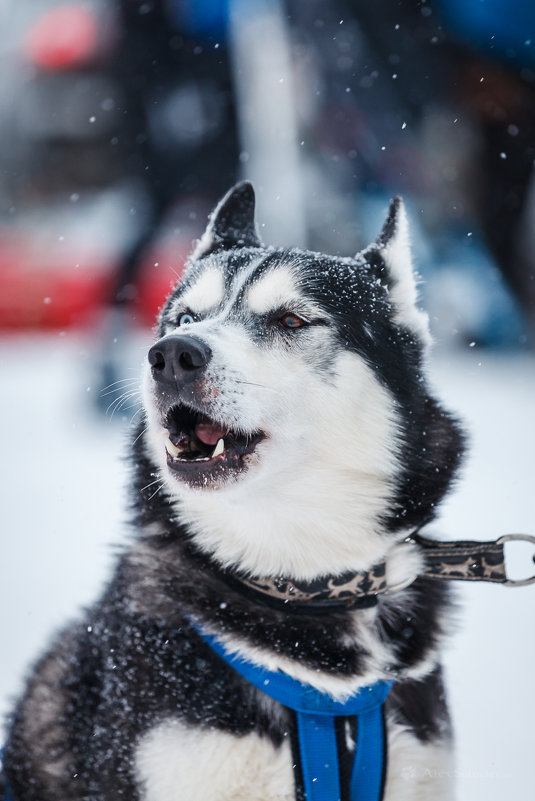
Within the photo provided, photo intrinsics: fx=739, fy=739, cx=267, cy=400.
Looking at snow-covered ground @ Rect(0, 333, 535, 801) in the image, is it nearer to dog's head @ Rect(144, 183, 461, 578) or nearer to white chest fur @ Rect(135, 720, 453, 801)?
dog's head @ Rect(144, 183, 461, 578)

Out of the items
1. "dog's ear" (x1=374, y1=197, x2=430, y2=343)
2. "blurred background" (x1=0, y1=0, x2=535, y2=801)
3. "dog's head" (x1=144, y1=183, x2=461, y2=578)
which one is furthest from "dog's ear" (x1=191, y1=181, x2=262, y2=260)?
"blurred background" (x1=0, y1=0, x2=535, y2=801)

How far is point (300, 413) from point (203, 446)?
0.23 meters

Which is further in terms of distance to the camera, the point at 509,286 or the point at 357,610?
the point at 509,286

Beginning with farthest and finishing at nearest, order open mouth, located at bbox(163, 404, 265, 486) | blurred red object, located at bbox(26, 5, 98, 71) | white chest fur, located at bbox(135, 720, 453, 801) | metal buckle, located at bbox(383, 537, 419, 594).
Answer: blurred red object, located at bbox(26, 5, 98, 71) → metal buckle, located at bbox(383, 537, 419, 594) → open mouth, located at bbox(163, 404, 265, 486) → white chest fur, located at bbox(135, 720, 453, 801)

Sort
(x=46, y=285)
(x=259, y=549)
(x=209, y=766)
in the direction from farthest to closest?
(x=46, y=285), (x=259, y=549), (x=209, y=766)

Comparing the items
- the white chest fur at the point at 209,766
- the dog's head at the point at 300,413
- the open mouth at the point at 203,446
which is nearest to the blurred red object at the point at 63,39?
the dog's head at the point at 300,413

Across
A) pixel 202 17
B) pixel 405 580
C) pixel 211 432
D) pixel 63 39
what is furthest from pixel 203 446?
pixel 63 39

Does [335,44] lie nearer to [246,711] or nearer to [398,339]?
[398,339]

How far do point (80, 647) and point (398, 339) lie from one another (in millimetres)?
1093

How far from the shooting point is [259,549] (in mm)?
1733

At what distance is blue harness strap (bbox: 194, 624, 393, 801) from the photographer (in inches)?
58.3

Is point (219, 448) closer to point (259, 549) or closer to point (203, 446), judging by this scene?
point (203, 446)

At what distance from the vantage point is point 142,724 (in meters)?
1.54

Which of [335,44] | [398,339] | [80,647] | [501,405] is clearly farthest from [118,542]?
[335,44]
